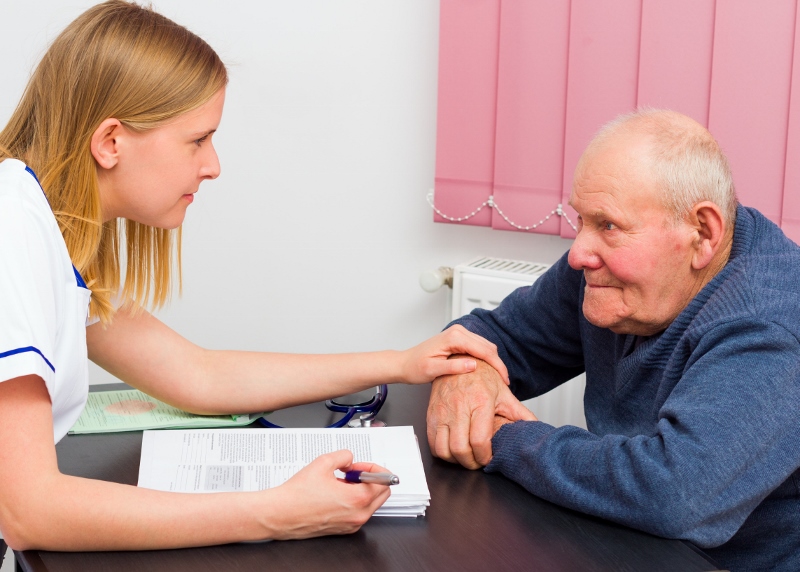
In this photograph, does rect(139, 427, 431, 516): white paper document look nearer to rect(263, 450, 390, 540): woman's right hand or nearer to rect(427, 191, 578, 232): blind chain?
rect(263, 450, 390, 540): woman's right hand

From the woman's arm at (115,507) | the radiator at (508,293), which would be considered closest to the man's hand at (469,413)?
the woman's arm at (115,507)

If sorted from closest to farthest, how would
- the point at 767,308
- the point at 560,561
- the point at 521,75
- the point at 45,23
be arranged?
the point at 560,561
the point at 767,308
the point at 521,75
the point at 45,23

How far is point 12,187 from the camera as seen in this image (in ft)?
3.56

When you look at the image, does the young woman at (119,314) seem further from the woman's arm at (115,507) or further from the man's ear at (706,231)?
the man's ear at (706,231)

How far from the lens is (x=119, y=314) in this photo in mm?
1419

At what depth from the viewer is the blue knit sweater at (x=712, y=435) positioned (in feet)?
3.41

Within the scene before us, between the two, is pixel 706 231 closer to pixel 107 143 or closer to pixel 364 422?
pixel 364 422

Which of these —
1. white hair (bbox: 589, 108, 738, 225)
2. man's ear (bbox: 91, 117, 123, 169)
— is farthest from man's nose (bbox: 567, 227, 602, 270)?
man's ear (bbox: 91, 117, 123, 169)

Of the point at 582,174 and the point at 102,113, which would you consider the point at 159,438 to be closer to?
the point at 102,113

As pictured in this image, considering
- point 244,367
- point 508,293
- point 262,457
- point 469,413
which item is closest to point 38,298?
point 262,457

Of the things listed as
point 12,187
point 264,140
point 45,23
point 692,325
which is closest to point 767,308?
point 692,325

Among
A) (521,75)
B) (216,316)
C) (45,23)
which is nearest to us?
(521,75)

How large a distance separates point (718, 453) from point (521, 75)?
1.28m

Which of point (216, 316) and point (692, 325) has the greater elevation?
point (692, 325)
